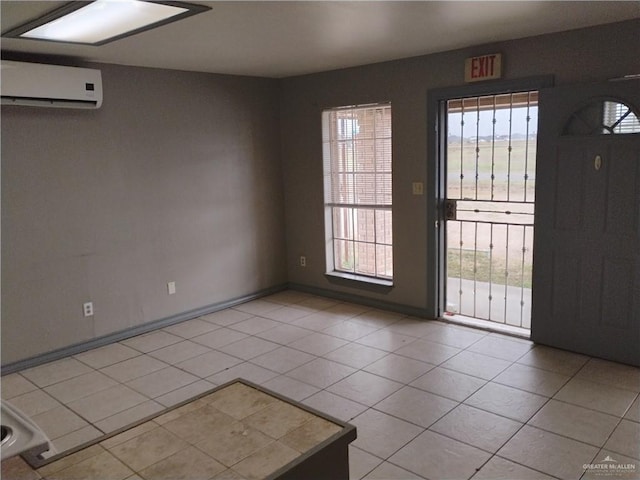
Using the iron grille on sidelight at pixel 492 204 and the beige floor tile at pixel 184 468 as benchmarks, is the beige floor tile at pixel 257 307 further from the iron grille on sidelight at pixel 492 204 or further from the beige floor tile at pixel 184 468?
the beige floor tile at pixel 184 468

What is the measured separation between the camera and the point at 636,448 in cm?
256

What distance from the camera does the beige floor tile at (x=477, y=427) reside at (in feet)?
8.77

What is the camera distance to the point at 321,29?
127 inches

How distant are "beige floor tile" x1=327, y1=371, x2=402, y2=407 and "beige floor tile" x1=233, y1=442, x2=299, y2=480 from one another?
176 cm

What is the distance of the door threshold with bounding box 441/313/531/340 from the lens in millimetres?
4129

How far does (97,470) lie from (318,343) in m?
2.84

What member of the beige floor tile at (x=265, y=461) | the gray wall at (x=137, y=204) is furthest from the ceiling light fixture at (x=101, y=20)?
the beige floor tile at (x=265, y=461)

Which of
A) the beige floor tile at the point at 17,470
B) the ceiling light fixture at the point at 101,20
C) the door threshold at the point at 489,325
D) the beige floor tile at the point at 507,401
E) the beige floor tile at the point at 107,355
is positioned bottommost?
the beige floor tile at the point at 507,401

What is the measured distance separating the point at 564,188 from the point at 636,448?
1.78 metres

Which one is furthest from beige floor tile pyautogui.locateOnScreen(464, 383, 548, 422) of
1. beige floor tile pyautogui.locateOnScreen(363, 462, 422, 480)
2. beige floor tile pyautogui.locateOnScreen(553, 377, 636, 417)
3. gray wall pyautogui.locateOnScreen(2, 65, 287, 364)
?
Answer: gray wall pyautogui.locateOnScreen(2, 65, 287, 364)

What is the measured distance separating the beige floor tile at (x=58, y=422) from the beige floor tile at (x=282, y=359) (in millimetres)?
1239

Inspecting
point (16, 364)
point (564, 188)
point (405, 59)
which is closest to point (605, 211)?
point (564, 188)

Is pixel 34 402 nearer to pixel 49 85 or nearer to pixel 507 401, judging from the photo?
pixel 49 85

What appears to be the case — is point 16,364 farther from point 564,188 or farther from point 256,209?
point 564,188
